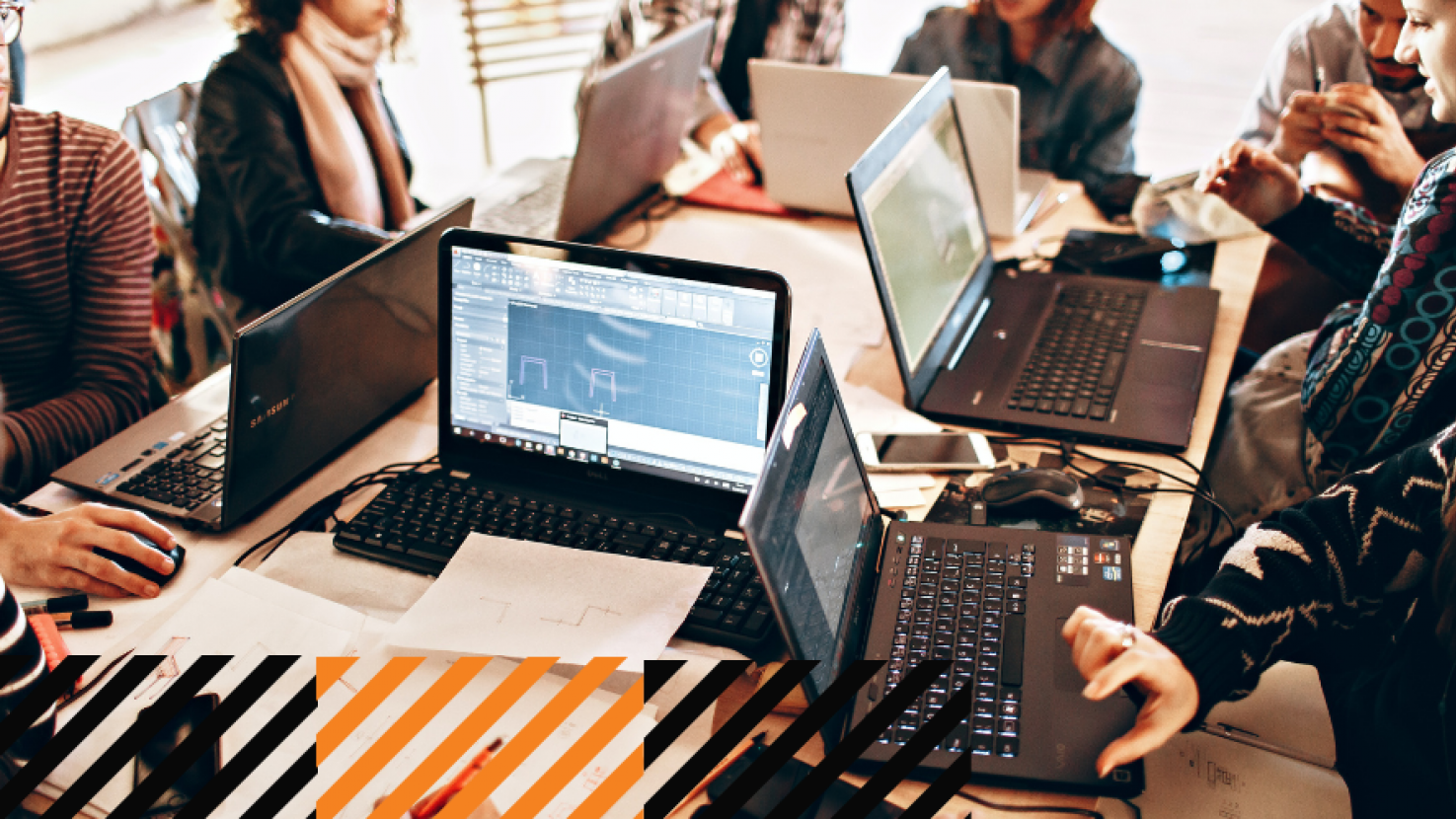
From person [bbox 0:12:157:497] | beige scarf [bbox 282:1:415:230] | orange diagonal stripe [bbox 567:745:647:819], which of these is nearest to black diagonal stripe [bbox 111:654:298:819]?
orange diagonal stripe [bbox 567:745:647:819]

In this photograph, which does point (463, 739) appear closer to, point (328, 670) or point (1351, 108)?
point (328, 670)

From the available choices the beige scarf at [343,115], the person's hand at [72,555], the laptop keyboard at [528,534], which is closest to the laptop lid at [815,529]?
the laptop keyboard at [528,534]

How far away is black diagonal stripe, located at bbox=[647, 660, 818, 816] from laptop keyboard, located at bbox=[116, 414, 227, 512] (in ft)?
2.30

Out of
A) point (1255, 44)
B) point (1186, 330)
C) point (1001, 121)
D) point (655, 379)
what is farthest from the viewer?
point (1255, 44)

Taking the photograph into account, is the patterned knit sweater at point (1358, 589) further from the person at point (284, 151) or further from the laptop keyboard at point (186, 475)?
the person at point (284, 151)

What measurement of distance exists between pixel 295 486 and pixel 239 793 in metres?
0.49

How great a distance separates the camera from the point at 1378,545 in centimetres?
101

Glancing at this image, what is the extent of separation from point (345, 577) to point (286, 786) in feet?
0.97

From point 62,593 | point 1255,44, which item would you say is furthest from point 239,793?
point 1255,44

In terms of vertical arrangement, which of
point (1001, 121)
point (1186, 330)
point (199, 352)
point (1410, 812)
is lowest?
point (199, 352)

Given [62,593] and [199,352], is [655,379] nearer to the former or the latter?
[62,593]

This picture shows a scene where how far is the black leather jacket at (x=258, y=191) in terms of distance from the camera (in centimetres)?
171

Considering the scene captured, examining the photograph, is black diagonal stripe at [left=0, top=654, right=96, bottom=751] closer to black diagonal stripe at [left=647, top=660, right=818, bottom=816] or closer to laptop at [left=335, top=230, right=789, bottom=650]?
laptop at [left=335, top=230, right=789, bottom=650]

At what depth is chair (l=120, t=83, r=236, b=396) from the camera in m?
2.04
